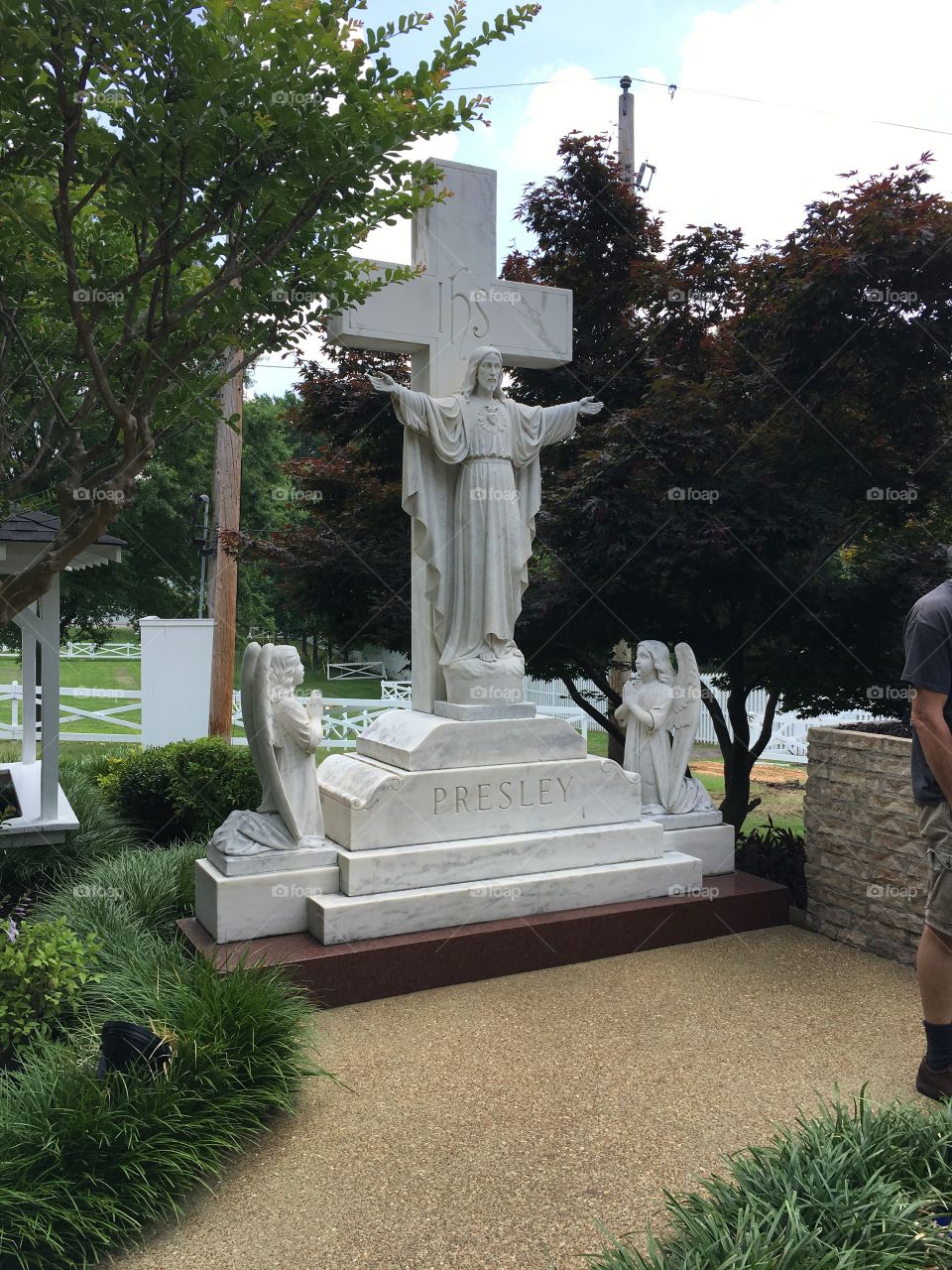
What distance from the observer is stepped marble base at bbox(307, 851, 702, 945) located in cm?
481

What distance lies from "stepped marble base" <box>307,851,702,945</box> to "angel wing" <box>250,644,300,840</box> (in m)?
0.56

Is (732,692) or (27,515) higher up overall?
(27,515)

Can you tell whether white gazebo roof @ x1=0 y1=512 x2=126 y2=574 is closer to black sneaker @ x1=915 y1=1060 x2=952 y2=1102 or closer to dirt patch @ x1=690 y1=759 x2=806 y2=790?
black sneaker @ x1=915 y1=1060 x2=952 y2=1102

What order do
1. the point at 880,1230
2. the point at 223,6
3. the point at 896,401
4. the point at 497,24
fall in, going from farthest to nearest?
1. the point at 896,401
2. the point at 497,24
3. the point at 223,6
4. the point at 880,1230

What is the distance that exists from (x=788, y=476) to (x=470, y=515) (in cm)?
293

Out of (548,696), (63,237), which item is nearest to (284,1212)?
(63,237)

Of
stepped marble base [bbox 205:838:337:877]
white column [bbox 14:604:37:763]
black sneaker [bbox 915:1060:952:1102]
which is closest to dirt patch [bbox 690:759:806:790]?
white column [bbox 14:604:37:763]

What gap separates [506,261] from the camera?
9.30 meters

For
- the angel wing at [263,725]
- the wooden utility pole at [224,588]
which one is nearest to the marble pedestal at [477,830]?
the angel wing at [263,725]

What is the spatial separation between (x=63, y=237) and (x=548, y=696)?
1574 cm

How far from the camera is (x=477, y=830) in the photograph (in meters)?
5.39

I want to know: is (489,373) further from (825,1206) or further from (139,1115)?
(825,1206)

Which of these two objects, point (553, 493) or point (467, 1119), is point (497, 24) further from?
point (467, 1119)

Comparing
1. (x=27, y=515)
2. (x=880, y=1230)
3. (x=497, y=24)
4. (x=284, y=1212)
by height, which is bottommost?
(x=284, y=1212)
